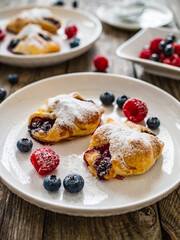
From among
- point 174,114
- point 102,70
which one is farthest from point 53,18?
point 174,114

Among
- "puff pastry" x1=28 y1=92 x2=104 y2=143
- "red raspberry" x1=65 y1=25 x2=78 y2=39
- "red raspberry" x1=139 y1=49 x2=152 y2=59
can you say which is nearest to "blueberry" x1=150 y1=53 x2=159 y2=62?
"red raspberry" x1=139 y1=49 x2=152 y2=59

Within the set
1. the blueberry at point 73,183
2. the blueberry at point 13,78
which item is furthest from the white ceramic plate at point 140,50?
the blueberry at point 73,183

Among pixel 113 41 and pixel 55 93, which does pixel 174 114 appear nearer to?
pixel 55 93

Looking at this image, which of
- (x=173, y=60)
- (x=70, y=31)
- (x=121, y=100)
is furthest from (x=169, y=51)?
(x=70, y=31)

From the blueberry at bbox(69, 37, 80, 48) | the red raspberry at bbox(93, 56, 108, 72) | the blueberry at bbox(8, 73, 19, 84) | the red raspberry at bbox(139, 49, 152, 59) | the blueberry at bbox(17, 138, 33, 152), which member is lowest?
the blueberry at bbox(8, 73, 19, 84)

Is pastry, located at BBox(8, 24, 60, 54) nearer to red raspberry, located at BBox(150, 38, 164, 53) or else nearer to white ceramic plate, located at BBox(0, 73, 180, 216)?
white ceramic plate, located at BBox(0, 73, 180, 216)

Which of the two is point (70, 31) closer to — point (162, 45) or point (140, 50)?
point (140, 50)
